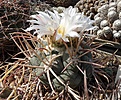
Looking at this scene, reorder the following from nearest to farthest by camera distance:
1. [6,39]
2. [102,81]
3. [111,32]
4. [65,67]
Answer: [65,67] → [102,81] → [6,39] → [111,32]

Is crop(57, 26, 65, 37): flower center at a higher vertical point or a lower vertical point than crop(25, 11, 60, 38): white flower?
lower

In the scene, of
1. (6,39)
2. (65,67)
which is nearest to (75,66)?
(65,67)

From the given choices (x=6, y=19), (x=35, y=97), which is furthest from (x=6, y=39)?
(x=35, y=97)

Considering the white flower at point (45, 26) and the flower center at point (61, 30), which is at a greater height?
the white flower at point (45, 26)

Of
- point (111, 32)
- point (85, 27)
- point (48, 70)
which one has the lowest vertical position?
point (111, 32)

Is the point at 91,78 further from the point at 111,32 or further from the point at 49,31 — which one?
the point at 111,32

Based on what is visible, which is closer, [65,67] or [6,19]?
[65,67]

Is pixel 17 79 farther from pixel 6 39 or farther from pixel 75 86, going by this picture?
pixel 6 39

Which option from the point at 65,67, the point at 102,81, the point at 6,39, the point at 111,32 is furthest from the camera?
the point at 111,32

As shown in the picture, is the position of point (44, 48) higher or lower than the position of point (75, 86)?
higher
